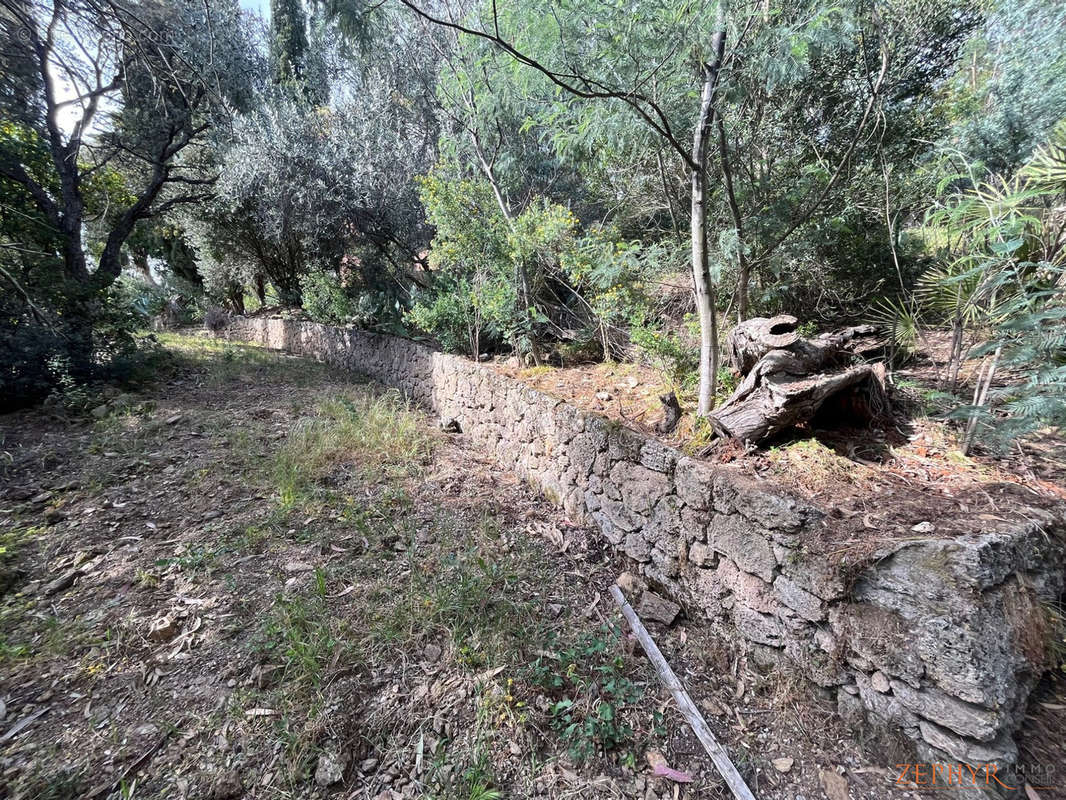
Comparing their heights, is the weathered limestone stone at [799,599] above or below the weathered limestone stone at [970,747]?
above

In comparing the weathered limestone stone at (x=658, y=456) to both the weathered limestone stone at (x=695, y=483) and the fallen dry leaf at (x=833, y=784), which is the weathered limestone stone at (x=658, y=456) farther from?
the fallen dry leaf at (x=833, y=784)

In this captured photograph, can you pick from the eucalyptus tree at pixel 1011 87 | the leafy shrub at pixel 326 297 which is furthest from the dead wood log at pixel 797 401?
the leafy shrub at pixel 326 297

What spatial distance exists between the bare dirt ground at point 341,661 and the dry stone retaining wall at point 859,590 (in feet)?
0.63

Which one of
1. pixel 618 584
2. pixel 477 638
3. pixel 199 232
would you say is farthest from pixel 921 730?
pixel 199 232

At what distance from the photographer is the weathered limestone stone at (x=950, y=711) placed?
1381 millimetres

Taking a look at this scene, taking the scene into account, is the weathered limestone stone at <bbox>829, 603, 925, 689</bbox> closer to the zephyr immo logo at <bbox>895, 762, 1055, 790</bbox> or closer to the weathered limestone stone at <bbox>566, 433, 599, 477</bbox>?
the zephyr immo logo at <bbox>895, 762, 1055, 790</bbox>

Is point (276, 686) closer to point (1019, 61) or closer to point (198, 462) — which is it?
point (198, 462)

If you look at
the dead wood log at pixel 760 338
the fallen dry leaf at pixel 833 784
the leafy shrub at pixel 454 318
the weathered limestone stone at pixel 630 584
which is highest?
the leafy shrub at pixel 454 318

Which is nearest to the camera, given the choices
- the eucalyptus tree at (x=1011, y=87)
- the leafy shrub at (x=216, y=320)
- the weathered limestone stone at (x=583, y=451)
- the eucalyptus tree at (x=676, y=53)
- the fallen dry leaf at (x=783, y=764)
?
the fallen dry leaf at (x=783, y=764)

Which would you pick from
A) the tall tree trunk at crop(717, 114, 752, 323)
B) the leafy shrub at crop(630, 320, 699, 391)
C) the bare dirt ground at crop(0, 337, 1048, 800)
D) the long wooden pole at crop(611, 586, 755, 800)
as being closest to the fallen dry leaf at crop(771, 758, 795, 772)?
the bare dirt ground at crop(0, 337, 1048, 800)

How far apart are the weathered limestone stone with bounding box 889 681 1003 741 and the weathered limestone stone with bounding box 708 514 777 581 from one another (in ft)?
1.89

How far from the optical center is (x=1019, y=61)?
507 cm

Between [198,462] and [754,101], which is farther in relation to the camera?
Result: [198,462]

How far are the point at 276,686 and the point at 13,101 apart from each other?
7.32 metres
